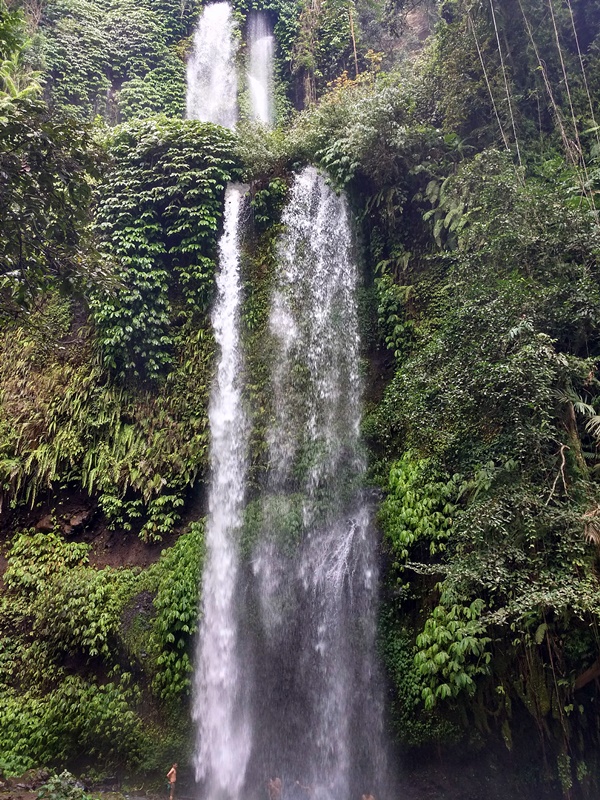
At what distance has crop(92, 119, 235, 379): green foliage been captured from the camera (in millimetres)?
9406

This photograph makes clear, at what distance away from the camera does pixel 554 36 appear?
→ 9.20 m

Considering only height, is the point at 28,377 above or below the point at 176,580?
above

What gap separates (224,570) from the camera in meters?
7.91

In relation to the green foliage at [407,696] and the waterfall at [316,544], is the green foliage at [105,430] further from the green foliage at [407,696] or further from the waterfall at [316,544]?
the green foliage at [407,696]

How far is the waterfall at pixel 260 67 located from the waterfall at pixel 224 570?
8.35 m

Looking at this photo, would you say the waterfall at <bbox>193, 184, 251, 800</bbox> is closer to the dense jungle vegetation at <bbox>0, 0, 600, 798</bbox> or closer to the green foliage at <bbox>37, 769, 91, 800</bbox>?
the dense jungle vegetation at <bbox>0, 0, 600, 798</bbox>

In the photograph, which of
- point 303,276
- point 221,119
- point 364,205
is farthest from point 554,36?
point 221,119

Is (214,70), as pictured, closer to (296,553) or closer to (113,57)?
(113,57)

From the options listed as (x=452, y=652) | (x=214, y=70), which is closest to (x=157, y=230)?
(x=452, y=652)

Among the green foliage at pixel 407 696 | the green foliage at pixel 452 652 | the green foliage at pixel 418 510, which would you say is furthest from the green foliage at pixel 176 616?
the green foliage at pixel 452 652

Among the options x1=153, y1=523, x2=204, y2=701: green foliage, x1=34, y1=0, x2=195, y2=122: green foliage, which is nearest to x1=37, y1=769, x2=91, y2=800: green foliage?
x1=153, y1=523, x2=204, y2=701: green foliage

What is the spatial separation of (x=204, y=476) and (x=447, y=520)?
13.2 ft

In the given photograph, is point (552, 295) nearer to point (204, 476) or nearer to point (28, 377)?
point (204, 476)

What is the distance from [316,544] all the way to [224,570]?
4.73 ft
